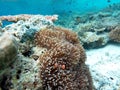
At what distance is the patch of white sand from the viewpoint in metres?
6.35

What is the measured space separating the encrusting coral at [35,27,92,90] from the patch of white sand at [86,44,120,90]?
173cm

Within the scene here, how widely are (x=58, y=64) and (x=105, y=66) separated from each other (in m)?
4.47

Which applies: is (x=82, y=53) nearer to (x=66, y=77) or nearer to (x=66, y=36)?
(x=66, y=36)

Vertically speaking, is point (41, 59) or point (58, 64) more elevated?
point (41, 59)

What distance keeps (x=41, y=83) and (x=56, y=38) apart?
3.35ft

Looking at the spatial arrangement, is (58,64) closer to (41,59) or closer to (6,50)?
(41,59)

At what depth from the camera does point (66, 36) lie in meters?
4.96

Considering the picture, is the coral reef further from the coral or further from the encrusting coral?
the coral

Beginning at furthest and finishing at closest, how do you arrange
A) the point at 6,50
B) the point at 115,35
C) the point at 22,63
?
the point at 115,35
the point at 22,63
the point at 6,50

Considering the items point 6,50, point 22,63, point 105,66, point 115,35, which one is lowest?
point 105,66

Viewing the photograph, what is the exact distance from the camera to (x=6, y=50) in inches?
120

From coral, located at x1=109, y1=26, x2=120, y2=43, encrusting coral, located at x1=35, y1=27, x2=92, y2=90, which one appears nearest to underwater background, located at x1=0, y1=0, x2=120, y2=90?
encrusting coral, located at x1=35, y1=27, x2=92, y2=90

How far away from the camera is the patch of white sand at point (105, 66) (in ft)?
20.8

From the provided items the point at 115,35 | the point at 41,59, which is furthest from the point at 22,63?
the point at 115,35
